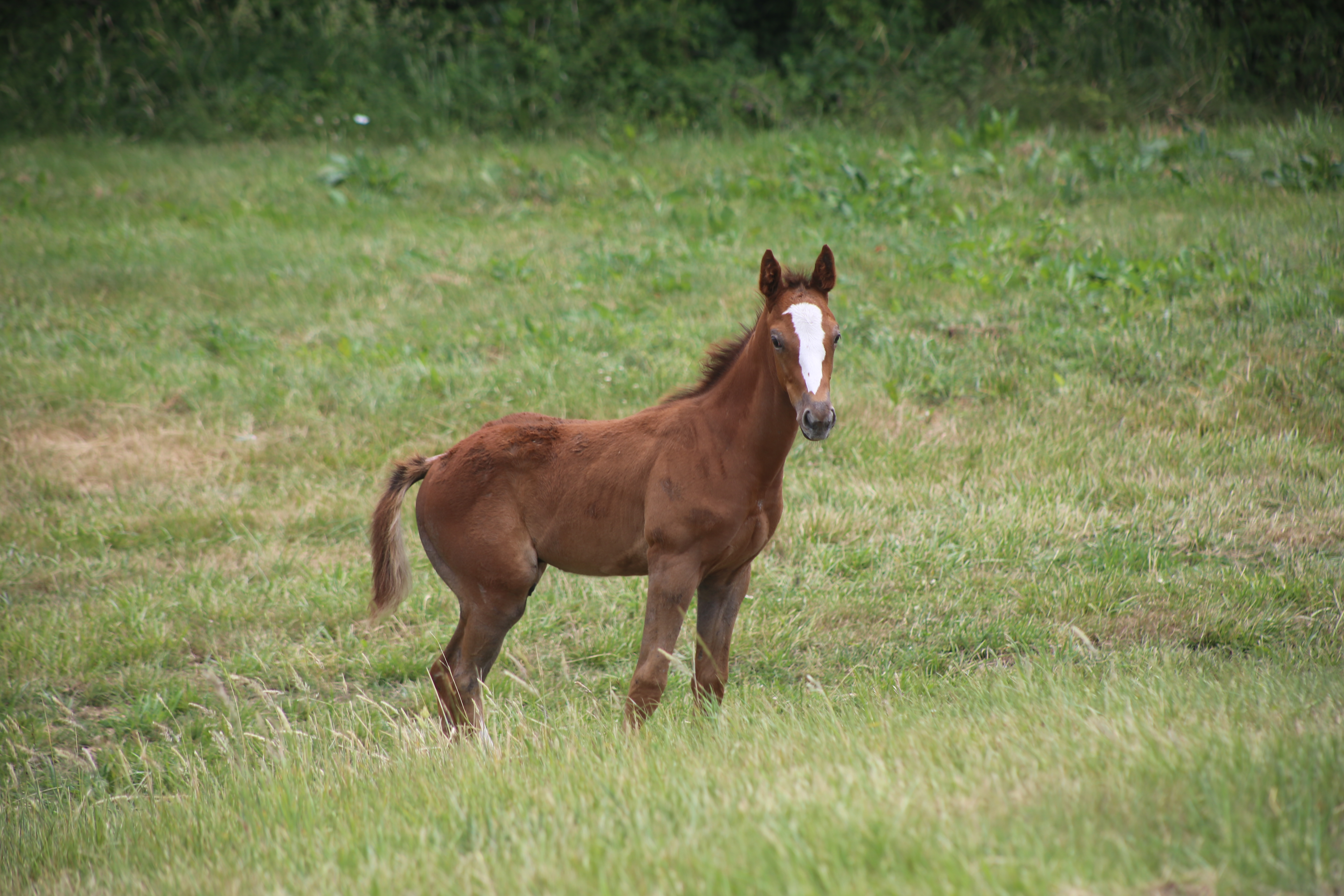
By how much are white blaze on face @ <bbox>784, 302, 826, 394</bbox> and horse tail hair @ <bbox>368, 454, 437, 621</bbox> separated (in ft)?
6.41

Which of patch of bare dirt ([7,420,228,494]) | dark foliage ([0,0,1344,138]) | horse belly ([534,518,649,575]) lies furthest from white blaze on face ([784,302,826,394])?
dark foliage ([0,0,1344,138])

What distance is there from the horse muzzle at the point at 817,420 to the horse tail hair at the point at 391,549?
1.99 m

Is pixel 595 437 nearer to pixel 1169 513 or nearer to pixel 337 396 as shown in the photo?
pixel 1169 513

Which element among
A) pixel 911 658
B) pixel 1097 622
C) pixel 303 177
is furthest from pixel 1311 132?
pixel 303 177

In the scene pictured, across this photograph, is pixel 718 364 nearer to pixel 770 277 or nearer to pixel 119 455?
pixel 770 277

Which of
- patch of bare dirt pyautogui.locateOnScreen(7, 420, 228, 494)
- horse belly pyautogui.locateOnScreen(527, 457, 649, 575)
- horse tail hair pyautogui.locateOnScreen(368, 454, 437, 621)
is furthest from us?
patch of bare dirt pyautogui.locateOnScreen(7, 420, 228, 494)

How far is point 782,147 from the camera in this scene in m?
13.4

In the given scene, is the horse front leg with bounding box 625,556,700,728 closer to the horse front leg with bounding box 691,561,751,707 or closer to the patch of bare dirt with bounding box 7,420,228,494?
the horse front leg with bounding box 691,561,751,707

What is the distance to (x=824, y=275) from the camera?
14.4 feet

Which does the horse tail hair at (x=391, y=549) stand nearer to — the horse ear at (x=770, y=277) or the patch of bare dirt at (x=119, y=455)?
the horse ear at (x=770, y=277)

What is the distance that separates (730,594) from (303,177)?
1105 cm

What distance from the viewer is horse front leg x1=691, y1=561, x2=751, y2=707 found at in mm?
4535

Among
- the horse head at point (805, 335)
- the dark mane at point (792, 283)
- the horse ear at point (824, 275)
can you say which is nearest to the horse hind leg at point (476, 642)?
the horse head at point (805, 335)

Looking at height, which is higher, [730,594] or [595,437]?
[595,437]
